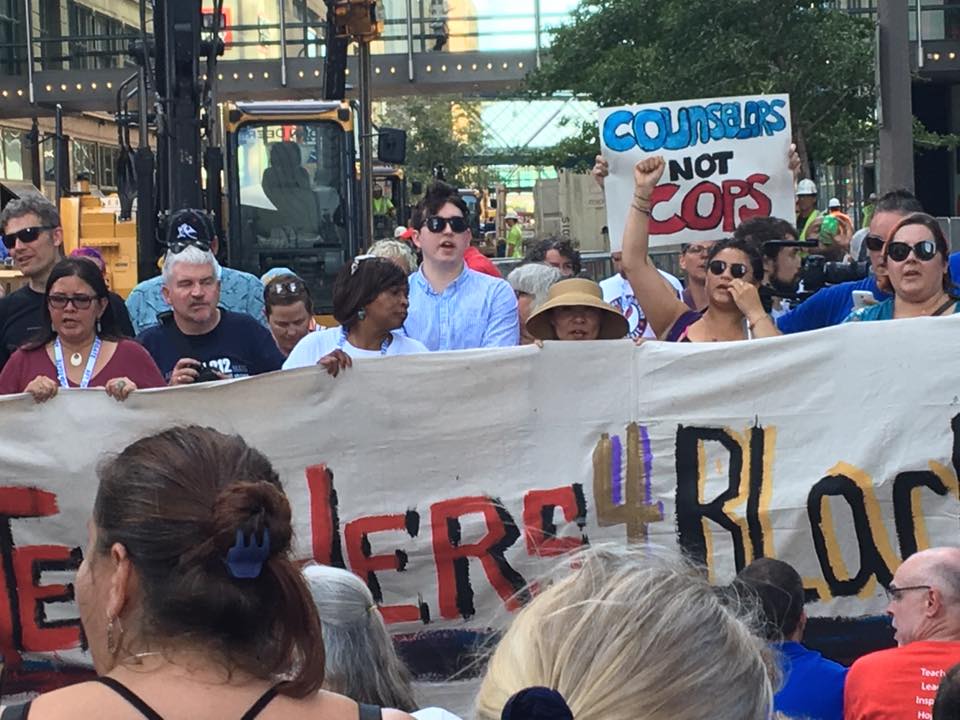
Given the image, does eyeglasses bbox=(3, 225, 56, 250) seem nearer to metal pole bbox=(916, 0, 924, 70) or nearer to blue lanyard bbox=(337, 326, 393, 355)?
blue lanyard bbox=(337, 326, 393, 355)

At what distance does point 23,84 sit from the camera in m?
34.6

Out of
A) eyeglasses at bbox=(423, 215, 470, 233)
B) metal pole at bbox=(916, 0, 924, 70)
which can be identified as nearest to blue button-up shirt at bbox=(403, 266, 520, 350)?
eyeglasses at bbox=(423, 215, 470, 233)

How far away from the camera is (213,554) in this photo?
2.23m

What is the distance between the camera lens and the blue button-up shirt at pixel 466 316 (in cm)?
692

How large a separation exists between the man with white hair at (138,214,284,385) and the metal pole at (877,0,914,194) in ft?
20.3

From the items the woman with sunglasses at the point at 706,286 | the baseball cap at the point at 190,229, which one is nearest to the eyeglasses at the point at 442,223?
the woman with sunglasses at the point at 706,286

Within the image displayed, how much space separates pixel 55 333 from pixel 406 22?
93.8ft

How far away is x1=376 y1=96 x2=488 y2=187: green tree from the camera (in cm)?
5400

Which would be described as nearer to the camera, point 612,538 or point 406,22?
point 612,538

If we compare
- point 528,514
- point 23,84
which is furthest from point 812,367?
point 23,84

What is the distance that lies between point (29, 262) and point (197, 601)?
16.0ft

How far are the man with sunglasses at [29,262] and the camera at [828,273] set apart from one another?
329cm

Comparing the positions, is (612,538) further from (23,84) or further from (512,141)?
(512,141)

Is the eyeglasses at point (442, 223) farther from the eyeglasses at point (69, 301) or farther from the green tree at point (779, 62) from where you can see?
the green tree at point (779, 62)
